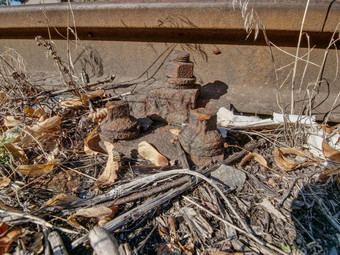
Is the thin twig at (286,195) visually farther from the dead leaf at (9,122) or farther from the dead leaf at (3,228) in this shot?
the dead leaf at (9,122)

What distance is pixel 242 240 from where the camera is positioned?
3.66 feet

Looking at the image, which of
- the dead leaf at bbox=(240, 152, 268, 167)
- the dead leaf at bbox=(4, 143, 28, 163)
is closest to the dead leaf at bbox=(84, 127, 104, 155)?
the dead leaf at bbox=(4, 143, 28, 163)

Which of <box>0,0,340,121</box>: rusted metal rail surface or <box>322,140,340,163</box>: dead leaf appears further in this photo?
<box>0,0,340,121</box>: rusted metal rail surface

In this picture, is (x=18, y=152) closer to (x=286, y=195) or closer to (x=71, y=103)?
(x=71, y=103)

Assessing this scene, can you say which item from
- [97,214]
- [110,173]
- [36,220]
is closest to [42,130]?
[110,173]

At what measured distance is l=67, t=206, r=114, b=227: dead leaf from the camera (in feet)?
3.78

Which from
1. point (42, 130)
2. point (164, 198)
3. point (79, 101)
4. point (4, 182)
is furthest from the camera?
point (79, 101)

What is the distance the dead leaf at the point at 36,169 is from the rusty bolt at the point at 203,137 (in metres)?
0.92

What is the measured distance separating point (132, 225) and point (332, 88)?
2014mm

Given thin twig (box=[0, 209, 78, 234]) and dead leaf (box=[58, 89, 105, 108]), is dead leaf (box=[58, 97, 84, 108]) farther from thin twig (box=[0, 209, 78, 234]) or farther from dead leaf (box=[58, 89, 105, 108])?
thin twig (box=[0, 209, 78, 234])

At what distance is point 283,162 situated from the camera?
159 centimetres

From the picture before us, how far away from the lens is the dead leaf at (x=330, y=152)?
1.54 metres

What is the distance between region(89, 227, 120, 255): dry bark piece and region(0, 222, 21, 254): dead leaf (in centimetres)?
37

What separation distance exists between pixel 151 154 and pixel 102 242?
2.42ft
